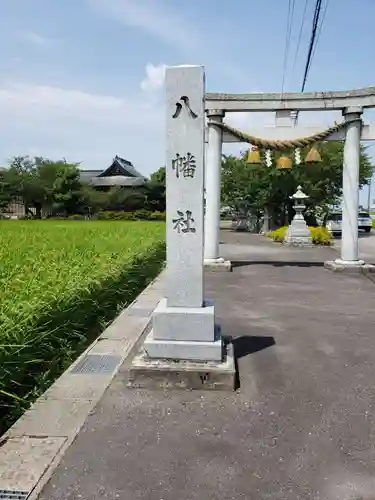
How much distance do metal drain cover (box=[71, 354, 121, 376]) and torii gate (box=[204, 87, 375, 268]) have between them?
657 centimetres

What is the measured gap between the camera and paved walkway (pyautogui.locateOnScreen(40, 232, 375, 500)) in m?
2.49

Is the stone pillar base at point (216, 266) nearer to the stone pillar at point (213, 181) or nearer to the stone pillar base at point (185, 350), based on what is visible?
the stone pillar at point (213, 181)

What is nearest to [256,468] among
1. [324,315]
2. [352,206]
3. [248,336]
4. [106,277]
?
[248,336]

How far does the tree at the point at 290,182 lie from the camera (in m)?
25.6

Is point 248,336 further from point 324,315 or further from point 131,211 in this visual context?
point 131,211

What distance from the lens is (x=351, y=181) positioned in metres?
10.4

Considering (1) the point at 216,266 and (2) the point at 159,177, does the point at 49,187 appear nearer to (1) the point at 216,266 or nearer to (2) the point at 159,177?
(2) the point at 159,177

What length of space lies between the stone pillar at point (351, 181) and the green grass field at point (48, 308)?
521 centimetres

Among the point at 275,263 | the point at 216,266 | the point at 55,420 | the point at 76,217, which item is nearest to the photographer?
the point at 55,420

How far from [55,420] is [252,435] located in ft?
4.61

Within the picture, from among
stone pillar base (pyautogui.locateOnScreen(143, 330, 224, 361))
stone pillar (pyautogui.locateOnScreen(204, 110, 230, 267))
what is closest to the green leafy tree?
stone pillar (pyautogui.locateOnScreen(204, 110, 230, 267))

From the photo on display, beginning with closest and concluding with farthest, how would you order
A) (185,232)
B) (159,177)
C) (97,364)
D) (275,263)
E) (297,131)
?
(185,232), (97,364), (297,131), (275,263), (159,177)

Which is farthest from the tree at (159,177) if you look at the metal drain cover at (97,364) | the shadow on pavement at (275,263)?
the metal drain cover at (97,364)

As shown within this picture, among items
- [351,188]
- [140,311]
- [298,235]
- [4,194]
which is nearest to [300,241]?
[298,235]
